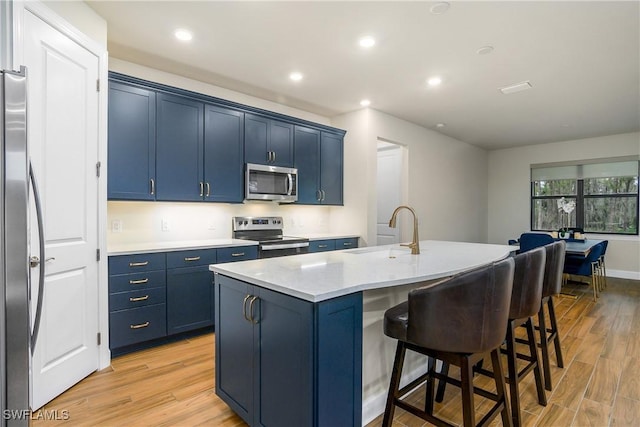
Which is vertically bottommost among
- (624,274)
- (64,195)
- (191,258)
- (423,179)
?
(624,274)

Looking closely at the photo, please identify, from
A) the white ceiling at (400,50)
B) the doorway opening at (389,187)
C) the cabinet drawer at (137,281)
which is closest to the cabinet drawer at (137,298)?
the cabinet drawer at (137,281)

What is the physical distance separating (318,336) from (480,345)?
2.34ft

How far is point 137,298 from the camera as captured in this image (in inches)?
109

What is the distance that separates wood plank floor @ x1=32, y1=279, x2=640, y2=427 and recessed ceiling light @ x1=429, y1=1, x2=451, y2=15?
8.76 feet

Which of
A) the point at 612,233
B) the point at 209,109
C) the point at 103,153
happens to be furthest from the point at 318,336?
the point at 612,233

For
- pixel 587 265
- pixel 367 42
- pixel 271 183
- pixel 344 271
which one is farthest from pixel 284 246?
pixel 587 265

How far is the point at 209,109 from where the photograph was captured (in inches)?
136

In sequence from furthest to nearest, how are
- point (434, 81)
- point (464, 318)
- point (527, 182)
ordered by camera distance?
1. point (527, 182)
2. point (434, 81)
3. point (464, 318)

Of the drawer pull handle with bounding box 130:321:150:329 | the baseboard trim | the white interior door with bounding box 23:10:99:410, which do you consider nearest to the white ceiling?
the white interior door with bounding box 23:10:99:410

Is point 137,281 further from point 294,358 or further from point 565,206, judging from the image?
point 565,206

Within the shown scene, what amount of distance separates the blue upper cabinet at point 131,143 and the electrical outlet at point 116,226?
43 centimetres

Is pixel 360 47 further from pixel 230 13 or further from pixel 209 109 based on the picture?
pixel 209 109

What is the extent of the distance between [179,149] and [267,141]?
1.06 metres

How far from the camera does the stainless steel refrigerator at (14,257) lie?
1.10m
